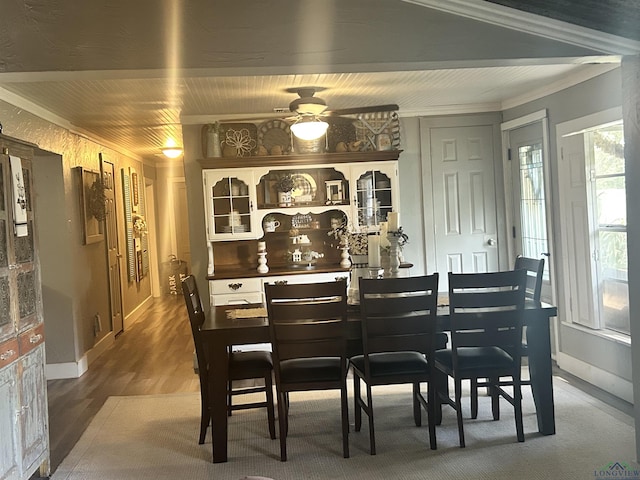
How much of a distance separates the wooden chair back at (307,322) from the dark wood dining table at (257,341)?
0.12 m

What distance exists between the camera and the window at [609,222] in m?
4.22

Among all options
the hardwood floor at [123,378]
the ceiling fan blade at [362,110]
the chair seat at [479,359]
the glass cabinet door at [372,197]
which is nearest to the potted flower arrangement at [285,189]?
the glass cabinet door at [372,197]

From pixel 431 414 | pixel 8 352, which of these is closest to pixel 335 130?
pixel 431 414

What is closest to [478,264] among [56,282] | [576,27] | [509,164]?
[509,164]

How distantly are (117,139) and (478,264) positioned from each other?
429 cm

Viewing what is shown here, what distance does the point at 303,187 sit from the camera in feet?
19.1

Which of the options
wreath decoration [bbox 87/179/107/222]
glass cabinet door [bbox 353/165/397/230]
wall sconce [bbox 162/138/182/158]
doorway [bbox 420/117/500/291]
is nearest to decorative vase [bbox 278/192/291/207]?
glass cabinet door [bbox 353/165/397/230]

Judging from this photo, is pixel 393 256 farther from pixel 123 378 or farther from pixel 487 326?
pixel 123 378

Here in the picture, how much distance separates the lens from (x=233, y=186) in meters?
5.65

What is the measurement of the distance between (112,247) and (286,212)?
261cm

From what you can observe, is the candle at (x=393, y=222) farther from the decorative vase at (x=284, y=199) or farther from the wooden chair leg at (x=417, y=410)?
the decorative vase at (x=284, y=199)

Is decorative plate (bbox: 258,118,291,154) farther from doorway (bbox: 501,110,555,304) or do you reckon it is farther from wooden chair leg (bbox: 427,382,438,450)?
wooden chair leg (bbox: 427,382,438,450)

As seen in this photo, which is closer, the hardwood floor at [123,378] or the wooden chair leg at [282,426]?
the wooden chair leg at [282,426]

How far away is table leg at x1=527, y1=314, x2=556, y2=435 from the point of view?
355 cm
